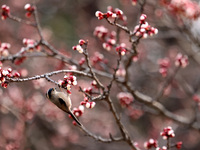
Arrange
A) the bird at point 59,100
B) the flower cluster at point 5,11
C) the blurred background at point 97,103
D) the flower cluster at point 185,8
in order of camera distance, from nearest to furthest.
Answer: the bird at point 59,100, the flower cluster at point 5,11, the flower cluster at point 185,8, the blurred background at point 97,103

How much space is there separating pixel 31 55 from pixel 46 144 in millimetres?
4427

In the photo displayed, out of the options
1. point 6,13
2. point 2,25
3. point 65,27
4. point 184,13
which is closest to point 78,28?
point 65,27

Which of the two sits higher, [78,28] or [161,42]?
[78,28]

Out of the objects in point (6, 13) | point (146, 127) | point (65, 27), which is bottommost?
point (6, 13)

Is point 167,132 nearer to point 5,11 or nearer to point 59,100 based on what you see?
point 59,100

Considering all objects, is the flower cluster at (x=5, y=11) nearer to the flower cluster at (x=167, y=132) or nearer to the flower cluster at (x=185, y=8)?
the flower cluster at (x=167, y=132)

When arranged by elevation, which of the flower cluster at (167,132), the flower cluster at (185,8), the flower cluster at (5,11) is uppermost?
the flower cluster at (185,8)

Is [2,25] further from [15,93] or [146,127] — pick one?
[146,127]

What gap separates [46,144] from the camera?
25.3ft

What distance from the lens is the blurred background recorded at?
5.75m

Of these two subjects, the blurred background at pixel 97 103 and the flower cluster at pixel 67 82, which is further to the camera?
the blurred background at pixel 97 103

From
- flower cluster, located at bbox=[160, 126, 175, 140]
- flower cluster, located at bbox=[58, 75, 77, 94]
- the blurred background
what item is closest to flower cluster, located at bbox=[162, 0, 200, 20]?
the blurred background

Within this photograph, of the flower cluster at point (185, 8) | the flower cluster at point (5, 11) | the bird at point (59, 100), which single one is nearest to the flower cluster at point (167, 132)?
the bird at point (59, 100)

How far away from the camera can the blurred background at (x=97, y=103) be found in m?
5.75
